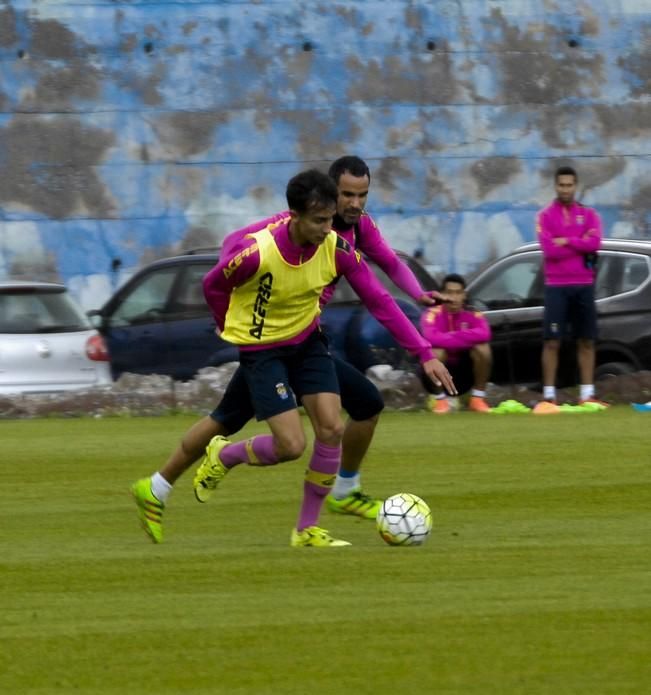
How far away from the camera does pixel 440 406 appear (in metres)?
18.7

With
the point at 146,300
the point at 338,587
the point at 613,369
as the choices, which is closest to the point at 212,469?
the point at 338,587

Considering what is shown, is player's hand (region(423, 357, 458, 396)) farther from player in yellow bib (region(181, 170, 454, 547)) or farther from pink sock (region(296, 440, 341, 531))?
pink sock (region(296, 440, 341, 531))

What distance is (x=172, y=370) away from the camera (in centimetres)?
1933

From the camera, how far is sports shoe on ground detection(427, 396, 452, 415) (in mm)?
18625

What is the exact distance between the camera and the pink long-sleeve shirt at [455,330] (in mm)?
18203

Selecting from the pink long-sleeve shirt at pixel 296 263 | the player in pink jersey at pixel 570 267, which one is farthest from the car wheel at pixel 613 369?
the pink long-sleeve shirt at pixel 296 263

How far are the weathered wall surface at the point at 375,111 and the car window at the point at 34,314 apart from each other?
9.41m

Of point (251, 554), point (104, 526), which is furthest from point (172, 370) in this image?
point (251, 554)

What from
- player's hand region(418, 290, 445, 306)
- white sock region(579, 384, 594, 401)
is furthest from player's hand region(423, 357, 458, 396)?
white sock region(579, 384, 594, 401)

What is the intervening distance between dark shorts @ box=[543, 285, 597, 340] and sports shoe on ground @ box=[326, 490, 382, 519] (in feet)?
24.5

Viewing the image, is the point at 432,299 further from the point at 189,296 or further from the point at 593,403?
the point at 189,296

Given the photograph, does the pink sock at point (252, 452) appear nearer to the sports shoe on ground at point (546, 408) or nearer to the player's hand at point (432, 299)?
the player's hand at point (432, 299)

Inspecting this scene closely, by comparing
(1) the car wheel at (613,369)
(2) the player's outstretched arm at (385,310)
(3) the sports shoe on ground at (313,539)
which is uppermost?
(2) the player's outstretched arm at (385,310)

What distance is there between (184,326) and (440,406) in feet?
9.06
